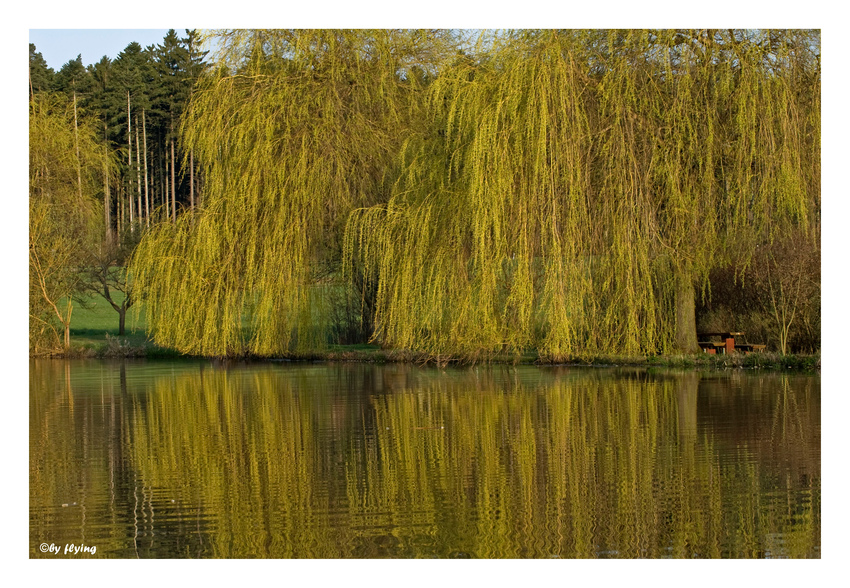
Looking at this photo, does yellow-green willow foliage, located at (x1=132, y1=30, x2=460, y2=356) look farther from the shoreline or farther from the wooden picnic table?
the wooden picnic table

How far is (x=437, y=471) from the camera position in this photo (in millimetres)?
8570

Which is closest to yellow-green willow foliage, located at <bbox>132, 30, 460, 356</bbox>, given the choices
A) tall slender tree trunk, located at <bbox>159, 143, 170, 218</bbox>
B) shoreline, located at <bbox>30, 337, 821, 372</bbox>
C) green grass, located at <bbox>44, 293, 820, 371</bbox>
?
shoreline, located at <bbox>30, 337, 821, 372</bbox>

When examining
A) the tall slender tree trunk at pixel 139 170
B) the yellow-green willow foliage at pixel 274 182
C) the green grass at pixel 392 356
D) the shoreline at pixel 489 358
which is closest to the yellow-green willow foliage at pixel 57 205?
the green grass at pixel 392 356

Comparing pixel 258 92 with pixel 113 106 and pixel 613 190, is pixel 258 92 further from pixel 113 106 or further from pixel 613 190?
pixel 113 106

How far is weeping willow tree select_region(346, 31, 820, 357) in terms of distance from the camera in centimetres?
1484

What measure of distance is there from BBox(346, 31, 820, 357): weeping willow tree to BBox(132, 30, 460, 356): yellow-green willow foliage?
3570mm

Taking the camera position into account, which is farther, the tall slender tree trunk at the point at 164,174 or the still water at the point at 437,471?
the tall slender tree trunk at the point at 164,174

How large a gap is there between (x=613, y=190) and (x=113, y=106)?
16.9m

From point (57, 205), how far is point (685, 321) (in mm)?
14080

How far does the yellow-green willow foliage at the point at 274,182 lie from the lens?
1816cm

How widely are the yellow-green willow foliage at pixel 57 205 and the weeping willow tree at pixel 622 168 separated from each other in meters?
10.4

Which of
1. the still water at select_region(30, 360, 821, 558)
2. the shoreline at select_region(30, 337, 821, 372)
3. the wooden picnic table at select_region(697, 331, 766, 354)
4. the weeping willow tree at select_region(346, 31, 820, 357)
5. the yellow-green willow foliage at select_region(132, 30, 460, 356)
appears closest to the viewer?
the still water at select_region(30, 360, 821, 558)

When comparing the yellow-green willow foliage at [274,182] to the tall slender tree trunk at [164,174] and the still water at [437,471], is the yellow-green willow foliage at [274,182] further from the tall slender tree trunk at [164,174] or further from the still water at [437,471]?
the tall slender tree trunk at [164,174]

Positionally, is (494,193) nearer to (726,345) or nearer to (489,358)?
(489,358)
